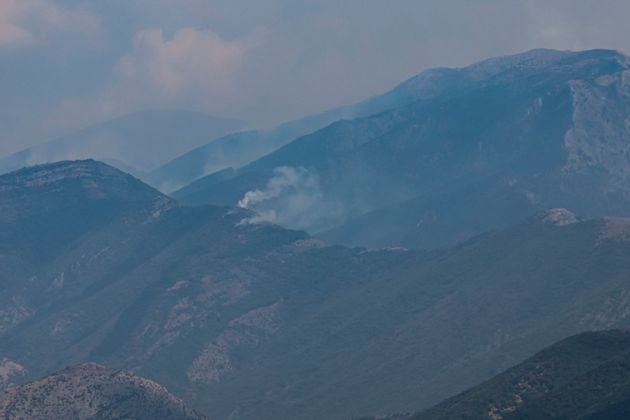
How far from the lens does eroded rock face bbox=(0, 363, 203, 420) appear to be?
14700 centimetres

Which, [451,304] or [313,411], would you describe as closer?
[313,411]

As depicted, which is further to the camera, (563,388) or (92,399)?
(92,399)

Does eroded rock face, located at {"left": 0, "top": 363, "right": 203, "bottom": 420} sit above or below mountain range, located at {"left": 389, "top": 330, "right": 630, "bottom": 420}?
above

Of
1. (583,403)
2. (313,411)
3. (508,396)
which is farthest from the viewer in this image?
(313,411)

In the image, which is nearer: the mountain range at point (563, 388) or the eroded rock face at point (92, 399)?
the mountain range at point (563, 388)

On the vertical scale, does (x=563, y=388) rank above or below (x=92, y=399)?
below

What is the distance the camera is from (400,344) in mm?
190875

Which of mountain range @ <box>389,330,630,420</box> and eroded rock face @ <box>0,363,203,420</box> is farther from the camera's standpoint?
eroded rock face @ <box>0,363,203,420</box>

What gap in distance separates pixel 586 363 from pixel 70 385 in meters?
65.0

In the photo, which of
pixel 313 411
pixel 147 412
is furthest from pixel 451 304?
pixel 147 412

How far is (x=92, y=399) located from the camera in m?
150

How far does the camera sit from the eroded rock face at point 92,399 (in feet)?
482

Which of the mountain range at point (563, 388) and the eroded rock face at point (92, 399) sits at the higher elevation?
the eroded rock face at point (92, 399)

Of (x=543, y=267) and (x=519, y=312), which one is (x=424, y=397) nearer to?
(x=519, y=312)
